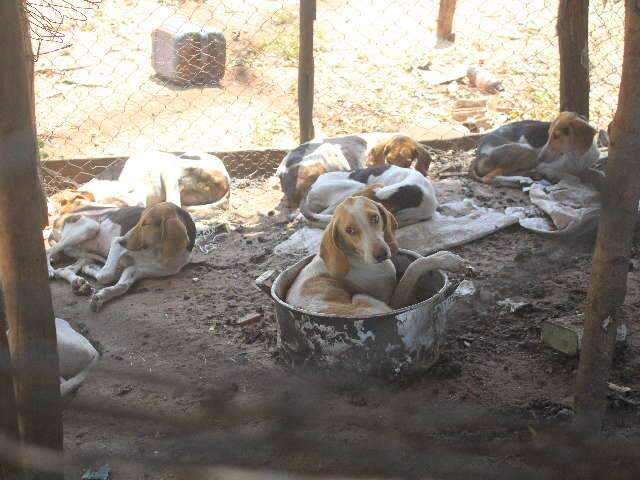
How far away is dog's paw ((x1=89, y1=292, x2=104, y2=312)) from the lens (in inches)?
220

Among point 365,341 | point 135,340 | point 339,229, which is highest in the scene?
point 339,229

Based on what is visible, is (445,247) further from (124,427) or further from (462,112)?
(462,112)

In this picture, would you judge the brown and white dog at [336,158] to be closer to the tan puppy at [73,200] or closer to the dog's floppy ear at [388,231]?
the tan puppy at [73,200]

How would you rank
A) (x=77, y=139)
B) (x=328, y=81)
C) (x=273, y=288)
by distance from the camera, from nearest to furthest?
1. (x=273, y=288)
2. (x=77, y=139)
3. (x=328, y=81)

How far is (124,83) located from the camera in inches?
401

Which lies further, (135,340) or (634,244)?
(634,244)

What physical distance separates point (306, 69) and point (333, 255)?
406 cm

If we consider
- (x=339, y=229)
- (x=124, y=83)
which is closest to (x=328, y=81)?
(x=124, y=83)

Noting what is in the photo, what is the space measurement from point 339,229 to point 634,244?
96.8 inches

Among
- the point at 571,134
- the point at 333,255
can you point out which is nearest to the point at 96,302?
the point at 333,255

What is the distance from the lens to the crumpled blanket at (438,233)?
614cm

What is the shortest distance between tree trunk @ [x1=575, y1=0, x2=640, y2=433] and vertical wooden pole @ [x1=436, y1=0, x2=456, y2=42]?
31.7 ft

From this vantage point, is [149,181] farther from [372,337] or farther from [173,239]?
[372,337]

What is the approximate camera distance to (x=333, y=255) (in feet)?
14.5
